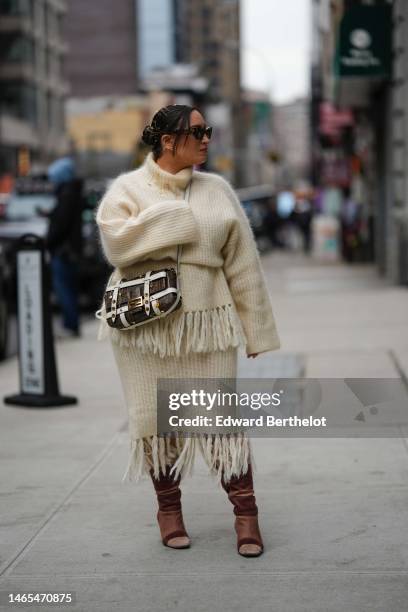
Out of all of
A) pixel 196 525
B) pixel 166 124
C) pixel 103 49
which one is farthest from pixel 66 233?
pixel 103 49

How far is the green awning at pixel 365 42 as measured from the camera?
18.1m

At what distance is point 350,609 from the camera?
13.4 feet

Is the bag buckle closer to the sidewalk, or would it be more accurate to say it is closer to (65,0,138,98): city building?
the sidewalk

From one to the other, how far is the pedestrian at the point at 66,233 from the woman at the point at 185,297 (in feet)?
24.6

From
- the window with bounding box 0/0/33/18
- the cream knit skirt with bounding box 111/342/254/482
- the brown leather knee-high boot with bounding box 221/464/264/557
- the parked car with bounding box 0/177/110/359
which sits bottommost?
the parked car with bounding box 0/177/110/359

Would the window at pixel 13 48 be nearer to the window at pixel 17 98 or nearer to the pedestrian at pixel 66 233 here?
the window at pixel 17 98

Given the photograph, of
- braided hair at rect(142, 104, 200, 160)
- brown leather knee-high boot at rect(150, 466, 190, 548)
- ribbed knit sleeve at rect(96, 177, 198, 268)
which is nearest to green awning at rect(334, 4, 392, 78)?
braided hair at rect(142, 104, 200, 160)

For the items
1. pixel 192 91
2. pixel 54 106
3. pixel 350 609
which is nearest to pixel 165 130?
pixel 350 609

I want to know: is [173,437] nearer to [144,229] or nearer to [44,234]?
[144,229]

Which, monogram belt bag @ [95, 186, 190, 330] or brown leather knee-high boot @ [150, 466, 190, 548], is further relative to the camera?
brown leather knee-high boot @ [150, 466, 190, 548]

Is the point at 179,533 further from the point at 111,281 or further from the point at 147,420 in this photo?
the point at 111,281

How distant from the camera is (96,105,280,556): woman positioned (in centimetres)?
470

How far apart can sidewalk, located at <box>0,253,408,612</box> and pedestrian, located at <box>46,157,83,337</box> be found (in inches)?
140

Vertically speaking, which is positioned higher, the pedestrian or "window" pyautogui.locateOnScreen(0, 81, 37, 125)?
the pedestrian
